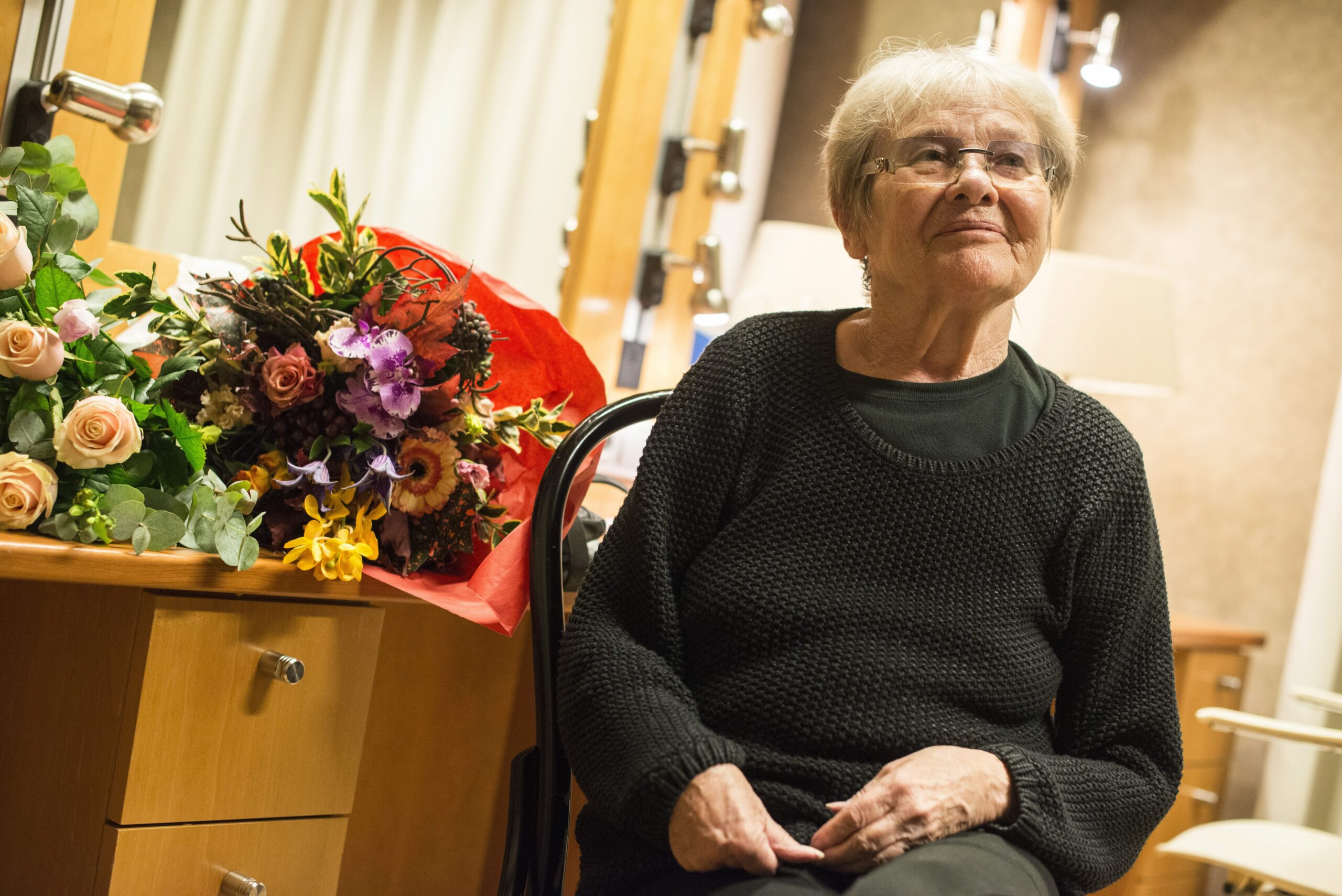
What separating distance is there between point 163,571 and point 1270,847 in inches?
79.4

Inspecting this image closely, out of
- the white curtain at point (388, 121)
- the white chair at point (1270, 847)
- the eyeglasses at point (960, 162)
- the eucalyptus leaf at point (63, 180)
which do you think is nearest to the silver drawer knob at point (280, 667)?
the eucalyptus leaf at point (63, 180)

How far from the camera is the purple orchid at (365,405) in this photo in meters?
1.13

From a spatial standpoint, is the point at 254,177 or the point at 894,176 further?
the point at 254,177

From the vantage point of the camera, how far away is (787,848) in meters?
0.96

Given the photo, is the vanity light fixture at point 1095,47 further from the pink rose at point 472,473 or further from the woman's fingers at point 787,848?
the woman's fingers at point 787,848

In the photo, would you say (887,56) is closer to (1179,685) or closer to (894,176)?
(894,176)

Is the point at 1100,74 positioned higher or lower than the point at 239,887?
higher

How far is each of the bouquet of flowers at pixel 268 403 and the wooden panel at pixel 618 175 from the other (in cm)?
122

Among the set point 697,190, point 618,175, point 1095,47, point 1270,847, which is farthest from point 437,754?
point 1095,47

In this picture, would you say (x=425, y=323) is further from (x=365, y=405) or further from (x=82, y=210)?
(x=82, y=210)

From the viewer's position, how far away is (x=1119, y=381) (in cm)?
286

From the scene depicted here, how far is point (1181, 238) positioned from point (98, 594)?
3.33 m

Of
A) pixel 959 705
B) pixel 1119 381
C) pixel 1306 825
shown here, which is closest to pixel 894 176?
pixel 959 705

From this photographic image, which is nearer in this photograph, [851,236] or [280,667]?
[280,667]
